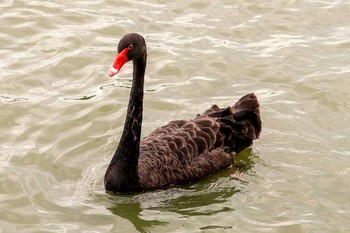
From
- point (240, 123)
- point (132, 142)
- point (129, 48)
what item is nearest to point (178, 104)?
point (240, 123)

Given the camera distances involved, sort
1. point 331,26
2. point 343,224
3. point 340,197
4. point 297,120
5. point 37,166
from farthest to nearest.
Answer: point 331,26, point 297,120, point 37,166, point 340,197, point 343,224

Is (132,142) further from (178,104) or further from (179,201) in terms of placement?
(178,104)

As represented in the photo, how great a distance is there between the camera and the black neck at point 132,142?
705 centimetres

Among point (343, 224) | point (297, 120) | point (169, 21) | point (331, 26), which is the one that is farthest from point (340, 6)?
point (343, 224)

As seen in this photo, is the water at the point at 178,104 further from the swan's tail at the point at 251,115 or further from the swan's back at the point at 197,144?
the swan's tail at the point at 251,115

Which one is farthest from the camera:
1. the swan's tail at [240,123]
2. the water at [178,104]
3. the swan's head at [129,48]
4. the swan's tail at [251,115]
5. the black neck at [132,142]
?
the swan's tail at [251,115]

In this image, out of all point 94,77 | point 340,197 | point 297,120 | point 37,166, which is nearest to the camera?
point 340,197

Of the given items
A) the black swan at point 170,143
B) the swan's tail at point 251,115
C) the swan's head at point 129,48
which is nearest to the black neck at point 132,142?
the black swan at point 170,143

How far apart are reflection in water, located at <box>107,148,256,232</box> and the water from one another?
14 mm

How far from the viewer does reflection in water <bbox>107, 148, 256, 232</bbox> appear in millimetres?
6816

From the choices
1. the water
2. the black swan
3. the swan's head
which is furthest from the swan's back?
the swan's head

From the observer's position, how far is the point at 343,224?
6.74 meters

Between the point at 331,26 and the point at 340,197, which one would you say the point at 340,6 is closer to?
the point at 331,26

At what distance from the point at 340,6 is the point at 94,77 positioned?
12.6 ft
